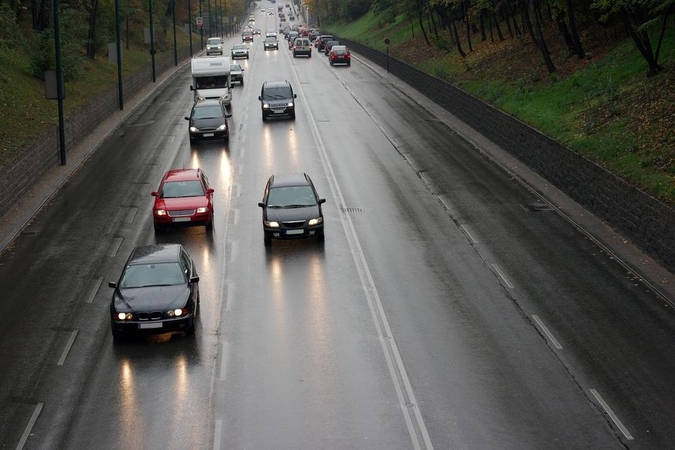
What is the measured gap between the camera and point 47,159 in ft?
117

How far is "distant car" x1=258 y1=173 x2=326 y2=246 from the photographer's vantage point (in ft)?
83.3

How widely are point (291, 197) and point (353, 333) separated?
813 centimetres

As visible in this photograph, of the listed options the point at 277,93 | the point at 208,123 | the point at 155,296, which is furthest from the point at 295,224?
the point at 277,93

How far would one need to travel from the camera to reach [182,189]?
27.7 metres

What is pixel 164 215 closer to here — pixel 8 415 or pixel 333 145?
pixel 8 415

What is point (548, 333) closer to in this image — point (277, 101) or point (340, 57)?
point (277, 101)

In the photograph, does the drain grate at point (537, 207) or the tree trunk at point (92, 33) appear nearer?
the drain grate at point (537, 207)

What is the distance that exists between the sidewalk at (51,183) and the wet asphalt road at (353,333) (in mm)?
511

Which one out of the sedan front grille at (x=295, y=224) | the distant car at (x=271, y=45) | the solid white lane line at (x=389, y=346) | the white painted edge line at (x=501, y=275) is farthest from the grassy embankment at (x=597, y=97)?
the distant car at (x=271, y=45)

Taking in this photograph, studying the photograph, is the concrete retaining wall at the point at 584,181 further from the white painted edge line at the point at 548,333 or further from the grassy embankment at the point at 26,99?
the grassy embankment at the point at 26,99

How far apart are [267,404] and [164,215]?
39.2 ft

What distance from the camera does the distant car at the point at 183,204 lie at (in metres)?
26.6

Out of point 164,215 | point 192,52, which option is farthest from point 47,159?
point 192,52

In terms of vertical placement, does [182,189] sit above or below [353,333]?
above
